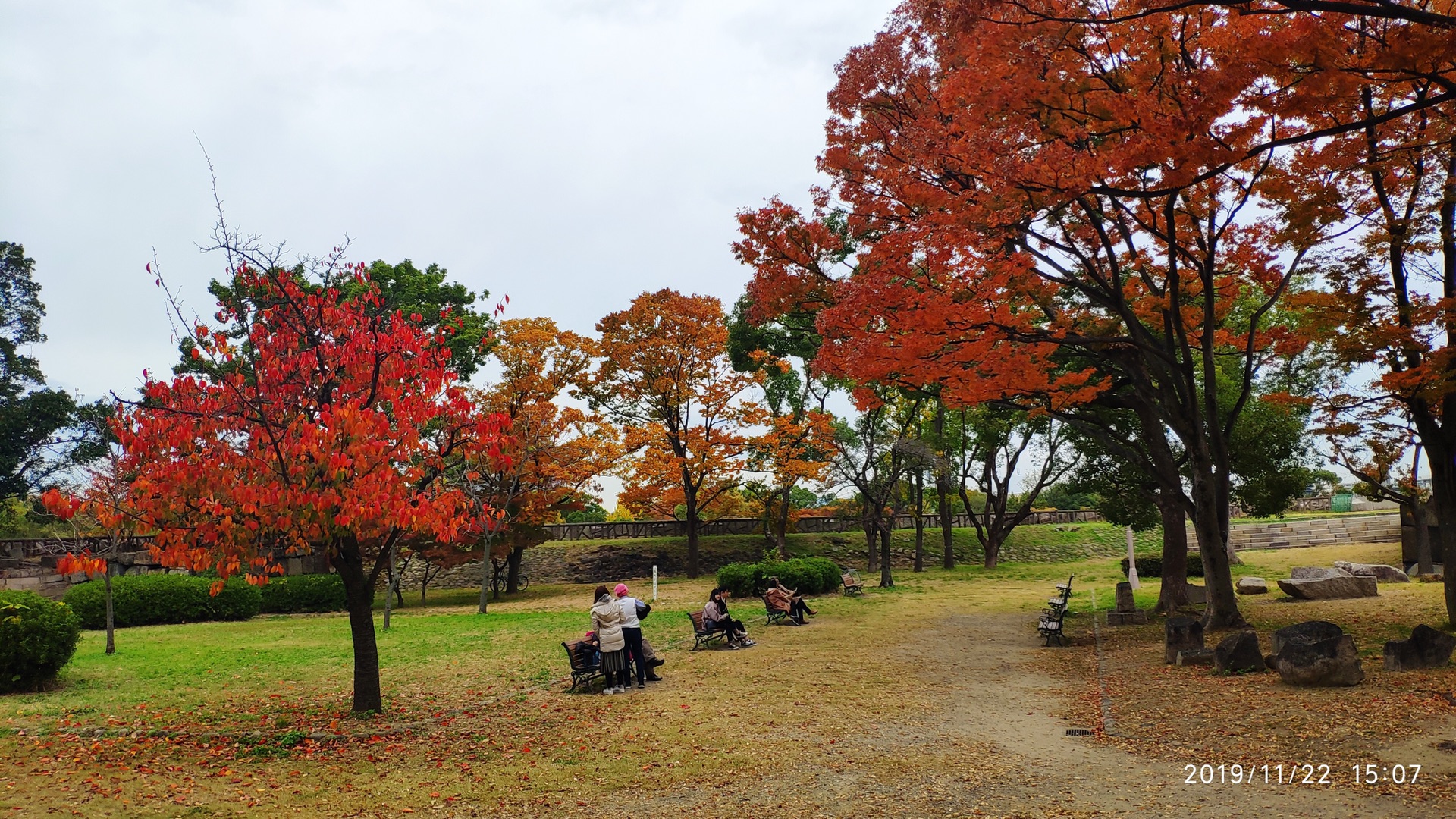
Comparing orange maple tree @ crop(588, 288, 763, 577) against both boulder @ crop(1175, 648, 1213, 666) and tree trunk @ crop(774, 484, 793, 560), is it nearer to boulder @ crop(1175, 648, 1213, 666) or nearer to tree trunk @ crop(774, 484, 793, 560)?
tree trunk @ crop(774, 484, 793, 560)

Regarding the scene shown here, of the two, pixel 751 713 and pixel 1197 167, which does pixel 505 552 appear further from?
pixel 1197 167

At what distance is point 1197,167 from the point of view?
27.1 ft

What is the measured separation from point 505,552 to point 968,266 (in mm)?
18065

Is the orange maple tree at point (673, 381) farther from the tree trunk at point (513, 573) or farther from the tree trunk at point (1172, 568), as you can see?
the tree trunk at point (1172, 568)

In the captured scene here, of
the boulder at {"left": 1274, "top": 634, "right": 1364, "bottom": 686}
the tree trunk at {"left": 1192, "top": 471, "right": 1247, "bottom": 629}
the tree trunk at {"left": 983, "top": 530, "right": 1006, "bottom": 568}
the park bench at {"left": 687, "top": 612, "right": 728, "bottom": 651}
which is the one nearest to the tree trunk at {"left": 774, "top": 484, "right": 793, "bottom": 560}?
the tree trunk at {"left": 983, "top": 530, "right": 1006, "bottom": 568}

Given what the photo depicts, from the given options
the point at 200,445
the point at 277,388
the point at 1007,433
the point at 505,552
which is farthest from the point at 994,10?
the point at 1007,433

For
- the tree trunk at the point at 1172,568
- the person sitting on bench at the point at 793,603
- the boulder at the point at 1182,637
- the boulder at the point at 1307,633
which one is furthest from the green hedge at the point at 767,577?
the boulder at the point at 1307,633

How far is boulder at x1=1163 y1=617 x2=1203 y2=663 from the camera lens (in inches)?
438

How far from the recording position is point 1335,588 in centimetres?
1625

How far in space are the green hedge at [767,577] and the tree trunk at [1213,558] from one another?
11.0 metres

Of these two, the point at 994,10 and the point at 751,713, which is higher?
the point at 994,10

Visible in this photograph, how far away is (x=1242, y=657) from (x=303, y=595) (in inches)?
877

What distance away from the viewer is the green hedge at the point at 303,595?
22.8 metres

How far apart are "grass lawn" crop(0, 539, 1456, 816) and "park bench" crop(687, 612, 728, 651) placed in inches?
15.2
